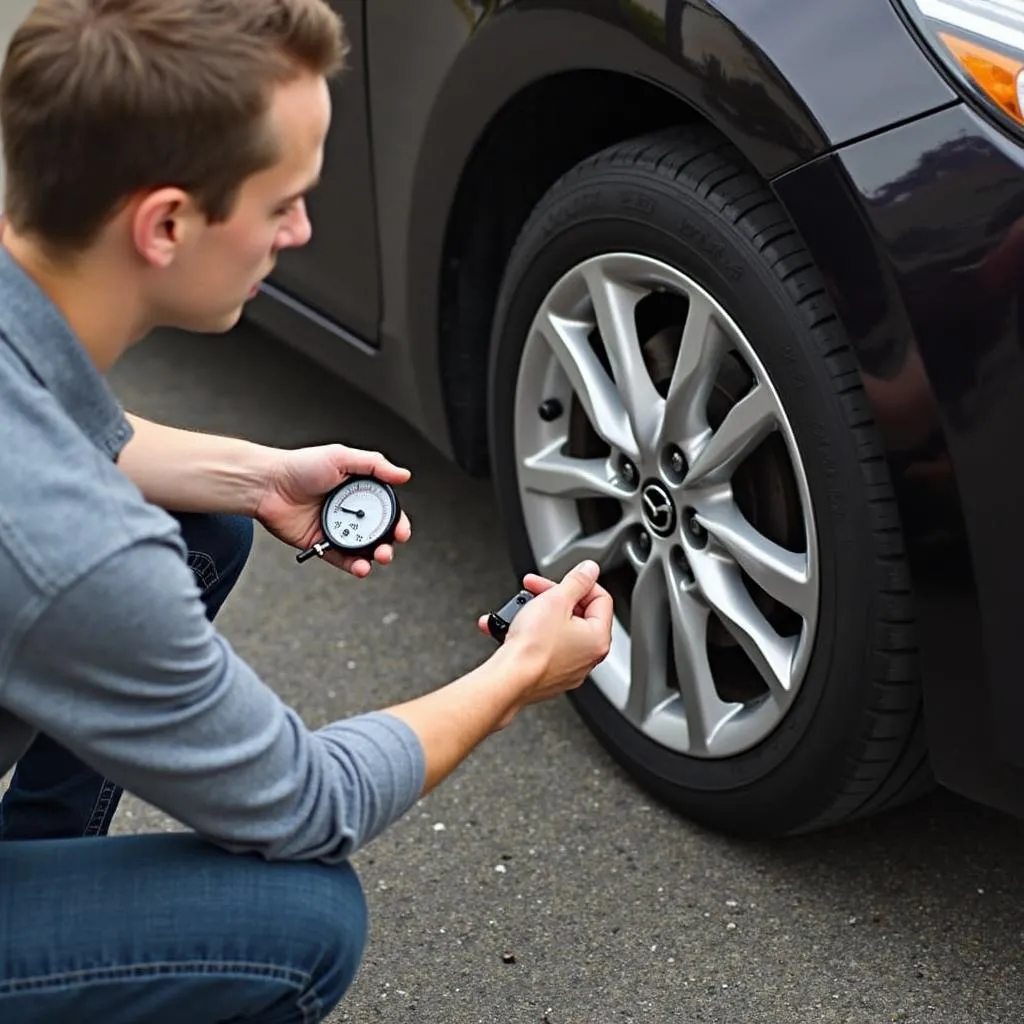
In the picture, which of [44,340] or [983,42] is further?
[983,42]

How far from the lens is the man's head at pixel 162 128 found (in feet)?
4.04

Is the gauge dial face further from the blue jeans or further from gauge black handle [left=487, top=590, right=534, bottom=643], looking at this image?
the blue jeans

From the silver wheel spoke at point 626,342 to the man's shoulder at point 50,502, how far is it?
0.90 metres

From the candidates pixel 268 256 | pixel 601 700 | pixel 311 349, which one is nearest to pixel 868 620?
pixel 601 700

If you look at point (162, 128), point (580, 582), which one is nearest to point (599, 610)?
point (580, 582)

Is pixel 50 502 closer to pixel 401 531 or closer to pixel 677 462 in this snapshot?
pixel 401 531

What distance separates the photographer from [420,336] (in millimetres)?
2447

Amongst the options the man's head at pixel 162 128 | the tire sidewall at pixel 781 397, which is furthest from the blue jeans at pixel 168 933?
the tire sidewall at pixel 781 397

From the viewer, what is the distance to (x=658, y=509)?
2072mm

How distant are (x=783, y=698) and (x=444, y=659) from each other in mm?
835

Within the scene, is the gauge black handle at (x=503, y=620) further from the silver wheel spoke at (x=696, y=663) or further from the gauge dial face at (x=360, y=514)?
the silver wheel spoke at (x=696, y=663)

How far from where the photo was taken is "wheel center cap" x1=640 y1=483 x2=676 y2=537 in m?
2.05

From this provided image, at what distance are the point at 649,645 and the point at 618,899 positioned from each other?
0.33 metres

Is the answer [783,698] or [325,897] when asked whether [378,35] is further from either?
[325,897]
